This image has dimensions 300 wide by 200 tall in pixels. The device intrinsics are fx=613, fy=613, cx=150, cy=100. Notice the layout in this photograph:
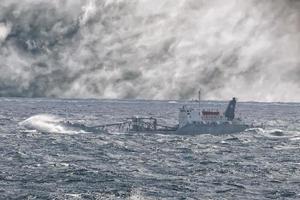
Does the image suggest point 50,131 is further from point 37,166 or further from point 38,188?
point 38,188

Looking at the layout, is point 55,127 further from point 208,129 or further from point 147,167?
point 147,167

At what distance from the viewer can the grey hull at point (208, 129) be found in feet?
559

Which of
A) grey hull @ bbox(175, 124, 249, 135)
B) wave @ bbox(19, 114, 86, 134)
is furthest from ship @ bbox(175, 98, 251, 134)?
wave @ bbox(19, 114, 86, 134)

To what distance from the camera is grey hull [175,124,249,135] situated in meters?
170

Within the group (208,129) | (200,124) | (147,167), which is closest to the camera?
(147,167)

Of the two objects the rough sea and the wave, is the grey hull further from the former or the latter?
the wave

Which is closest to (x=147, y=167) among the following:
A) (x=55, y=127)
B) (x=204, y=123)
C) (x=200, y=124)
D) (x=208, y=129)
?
(x=200, y=124)

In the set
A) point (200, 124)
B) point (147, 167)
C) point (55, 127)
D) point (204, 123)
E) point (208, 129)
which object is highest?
point (204, 123)

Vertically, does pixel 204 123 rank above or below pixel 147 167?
above

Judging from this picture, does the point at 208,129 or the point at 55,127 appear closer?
the point at 208,129

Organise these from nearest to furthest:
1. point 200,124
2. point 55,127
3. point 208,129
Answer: point 200,124
point 208,129
point 55,127

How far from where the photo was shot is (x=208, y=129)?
172 m

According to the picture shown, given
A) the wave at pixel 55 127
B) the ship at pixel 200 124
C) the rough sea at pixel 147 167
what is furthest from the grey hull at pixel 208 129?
the wave at pixel 55 127

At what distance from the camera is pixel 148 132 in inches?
6831
